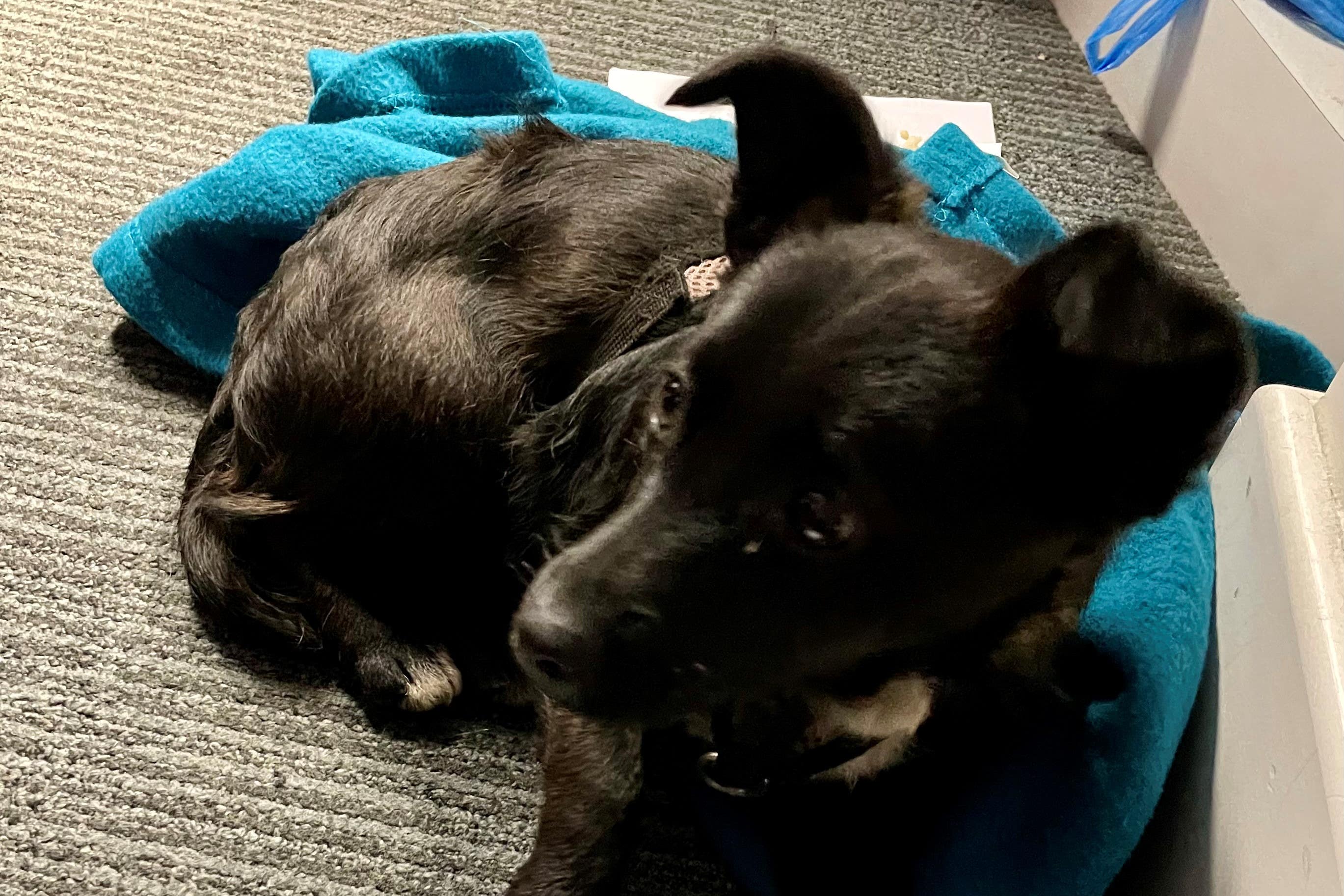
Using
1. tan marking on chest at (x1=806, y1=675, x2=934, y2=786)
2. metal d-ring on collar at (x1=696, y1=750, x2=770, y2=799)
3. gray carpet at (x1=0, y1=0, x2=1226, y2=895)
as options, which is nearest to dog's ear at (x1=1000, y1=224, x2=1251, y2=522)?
tan marking on chest at (x1=806, y1=675, x2=934, y2=786)

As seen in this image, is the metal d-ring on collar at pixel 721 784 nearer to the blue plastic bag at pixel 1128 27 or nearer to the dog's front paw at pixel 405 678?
the dog's front paw at pixel 405 678

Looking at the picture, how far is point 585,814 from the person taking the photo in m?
1.14

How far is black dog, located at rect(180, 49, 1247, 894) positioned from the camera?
80 cm

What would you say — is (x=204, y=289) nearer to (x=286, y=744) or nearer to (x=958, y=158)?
(x=286, y=744)

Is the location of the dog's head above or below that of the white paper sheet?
above

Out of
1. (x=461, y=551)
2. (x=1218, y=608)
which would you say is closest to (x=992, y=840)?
(x=1218, y=608)

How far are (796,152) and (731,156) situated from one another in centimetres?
66

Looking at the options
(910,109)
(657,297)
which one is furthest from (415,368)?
(910,109)

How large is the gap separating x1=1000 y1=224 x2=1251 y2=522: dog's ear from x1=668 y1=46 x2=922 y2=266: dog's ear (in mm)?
195

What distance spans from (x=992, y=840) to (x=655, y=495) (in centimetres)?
52

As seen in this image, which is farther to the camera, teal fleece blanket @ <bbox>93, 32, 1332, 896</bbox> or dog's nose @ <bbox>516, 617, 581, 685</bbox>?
teal fleece blanket @ <bbox>93, 32, 1332, 896</bbox>

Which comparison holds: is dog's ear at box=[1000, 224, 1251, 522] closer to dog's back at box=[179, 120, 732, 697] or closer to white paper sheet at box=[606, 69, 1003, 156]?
dog's back at box=[179, 120, 732, 697]

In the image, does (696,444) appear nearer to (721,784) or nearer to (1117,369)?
(1117,369)

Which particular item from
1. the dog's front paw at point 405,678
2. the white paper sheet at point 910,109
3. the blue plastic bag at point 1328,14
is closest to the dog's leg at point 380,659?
the dog's front paw at point 405,678
